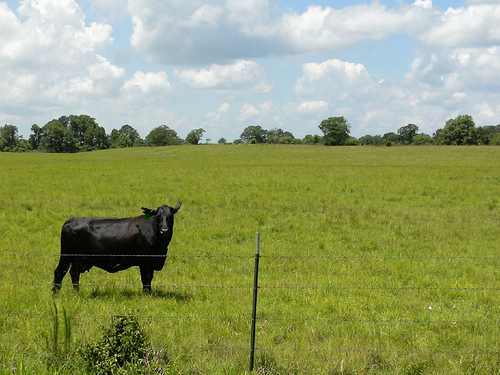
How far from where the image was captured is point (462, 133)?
12850 cm

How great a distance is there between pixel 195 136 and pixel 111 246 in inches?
7144

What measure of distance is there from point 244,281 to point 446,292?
404 centimetres

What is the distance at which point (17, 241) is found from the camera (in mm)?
13711

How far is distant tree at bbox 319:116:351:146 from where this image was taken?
6097 inches

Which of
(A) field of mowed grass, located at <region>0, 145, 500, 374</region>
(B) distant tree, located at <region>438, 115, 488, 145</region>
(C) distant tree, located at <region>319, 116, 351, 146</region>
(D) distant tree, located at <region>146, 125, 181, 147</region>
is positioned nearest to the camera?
(A) field of mowed grass, located at <region>0, 145, 500, 374</region>

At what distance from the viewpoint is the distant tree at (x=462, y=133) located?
Result: 420 ft

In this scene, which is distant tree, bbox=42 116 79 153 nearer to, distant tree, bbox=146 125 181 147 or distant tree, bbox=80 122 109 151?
distant tree, bbox=80 122 109 151

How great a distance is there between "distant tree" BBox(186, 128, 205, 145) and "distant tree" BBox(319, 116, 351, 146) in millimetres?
53948

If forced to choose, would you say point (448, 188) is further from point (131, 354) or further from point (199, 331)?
point (131, 354)

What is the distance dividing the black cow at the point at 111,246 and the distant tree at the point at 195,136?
177416 mm

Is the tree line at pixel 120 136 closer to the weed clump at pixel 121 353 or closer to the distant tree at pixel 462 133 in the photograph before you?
the distant tree at pixel 462 133

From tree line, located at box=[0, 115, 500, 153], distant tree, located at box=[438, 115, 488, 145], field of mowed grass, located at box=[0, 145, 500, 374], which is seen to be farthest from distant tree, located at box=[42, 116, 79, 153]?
field of mowed grass, located at box=[0, 145, 500, 374]

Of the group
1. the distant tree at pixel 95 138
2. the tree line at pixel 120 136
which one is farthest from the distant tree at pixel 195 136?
the distant tree at pixel 95 138

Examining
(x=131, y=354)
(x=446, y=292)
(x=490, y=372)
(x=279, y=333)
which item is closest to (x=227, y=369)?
(x=131, y=354)
